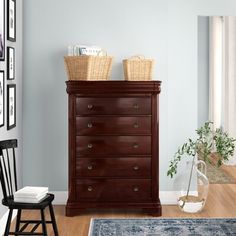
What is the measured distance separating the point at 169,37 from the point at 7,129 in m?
1.88

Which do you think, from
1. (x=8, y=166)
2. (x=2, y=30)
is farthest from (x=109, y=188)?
(x=2, y=30)

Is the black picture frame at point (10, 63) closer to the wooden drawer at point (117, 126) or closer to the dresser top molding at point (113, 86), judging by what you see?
the dresser top molding at point (113, 86)

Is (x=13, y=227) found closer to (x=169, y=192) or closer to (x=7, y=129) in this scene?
(x=7, y=129)

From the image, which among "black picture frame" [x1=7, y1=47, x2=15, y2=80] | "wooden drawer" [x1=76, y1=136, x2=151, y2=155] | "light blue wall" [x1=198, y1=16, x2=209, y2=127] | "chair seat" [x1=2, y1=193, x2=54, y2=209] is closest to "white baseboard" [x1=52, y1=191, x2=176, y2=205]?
"wooden drawer" [x1=76, y1=136, x2=151, y2=155]

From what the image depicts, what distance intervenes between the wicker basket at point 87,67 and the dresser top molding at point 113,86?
0.40 ft

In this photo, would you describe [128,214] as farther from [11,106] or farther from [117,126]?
[11,106]

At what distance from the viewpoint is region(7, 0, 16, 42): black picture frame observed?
4.46m

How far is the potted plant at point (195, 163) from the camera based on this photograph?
198 inches

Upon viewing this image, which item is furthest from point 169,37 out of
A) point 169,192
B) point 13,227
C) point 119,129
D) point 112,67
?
point 13,227

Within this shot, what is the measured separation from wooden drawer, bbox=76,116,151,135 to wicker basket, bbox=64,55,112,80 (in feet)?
1.33

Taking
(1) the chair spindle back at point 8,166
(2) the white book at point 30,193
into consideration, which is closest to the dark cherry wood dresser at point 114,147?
(1) the chair spindle back at point 8,166

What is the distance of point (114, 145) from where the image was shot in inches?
193

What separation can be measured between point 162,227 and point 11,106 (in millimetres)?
1636

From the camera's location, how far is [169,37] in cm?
535
